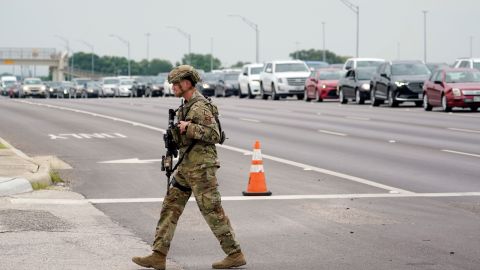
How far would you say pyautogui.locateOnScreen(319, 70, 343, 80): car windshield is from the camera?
54.8m

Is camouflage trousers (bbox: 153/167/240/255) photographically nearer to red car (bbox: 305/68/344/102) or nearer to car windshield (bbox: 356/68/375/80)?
car windshield (bbox: 356/68/375/80)

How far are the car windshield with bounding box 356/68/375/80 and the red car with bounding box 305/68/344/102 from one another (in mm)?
4312

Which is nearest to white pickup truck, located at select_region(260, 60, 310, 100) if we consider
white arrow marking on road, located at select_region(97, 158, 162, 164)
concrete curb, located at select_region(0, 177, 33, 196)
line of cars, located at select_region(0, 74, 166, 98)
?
line of cars, located at select_region(0, 74, 166, 98)

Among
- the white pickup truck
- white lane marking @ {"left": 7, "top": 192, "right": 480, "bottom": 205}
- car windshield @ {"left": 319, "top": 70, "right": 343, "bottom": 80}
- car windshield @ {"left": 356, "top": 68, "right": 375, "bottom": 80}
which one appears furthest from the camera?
the white pickup truck

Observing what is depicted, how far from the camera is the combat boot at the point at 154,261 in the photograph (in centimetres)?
909

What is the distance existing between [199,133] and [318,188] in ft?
22.0

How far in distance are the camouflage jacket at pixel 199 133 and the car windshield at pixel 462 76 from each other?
31130mm

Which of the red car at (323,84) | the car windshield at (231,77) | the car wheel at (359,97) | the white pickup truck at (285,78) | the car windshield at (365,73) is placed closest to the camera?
the car windshield at (365,73)

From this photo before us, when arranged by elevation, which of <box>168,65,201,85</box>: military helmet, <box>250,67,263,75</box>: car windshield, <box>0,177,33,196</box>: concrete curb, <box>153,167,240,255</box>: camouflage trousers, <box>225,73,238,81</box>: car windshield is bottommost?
<box>0,177,33,196</box>: concrete curb

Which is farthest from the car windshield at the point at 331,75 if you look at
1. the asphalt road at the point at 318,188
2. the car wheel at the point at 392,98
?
the asphalt road at the point at 318,188

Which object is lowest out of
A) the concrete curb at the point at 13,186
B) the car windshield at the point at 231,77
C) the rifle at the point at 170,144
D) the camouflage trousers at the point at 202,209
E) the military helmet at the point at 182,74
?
the concrete curb at the point at 13,186

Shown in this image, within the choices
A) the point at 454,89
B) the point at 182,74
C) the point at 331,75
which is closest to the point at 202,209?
the point at 182,74

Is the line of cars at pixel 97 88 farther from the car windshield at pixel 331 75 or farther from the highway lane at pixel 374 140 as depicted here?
the highway lane at pixel 374 140

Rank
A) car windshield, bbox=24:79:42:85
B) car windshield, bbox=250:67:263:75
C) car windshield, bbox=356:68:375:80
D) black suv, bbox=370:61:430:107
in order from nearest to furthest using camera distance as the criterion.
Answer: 1. black suv, bbox=370:61:430:107
2. car windshield, bbox=356:68:375:80
3. car windshield, bbox=250:67:263:75
4. car windshield, bbox=24:79:42:85
